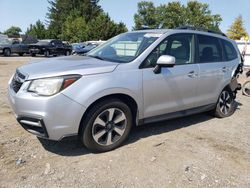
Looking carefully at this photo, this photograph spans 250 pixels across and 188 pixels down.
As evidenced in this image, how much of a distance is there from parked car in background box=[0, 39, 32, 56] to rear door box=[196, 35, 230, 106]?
21.9 metres

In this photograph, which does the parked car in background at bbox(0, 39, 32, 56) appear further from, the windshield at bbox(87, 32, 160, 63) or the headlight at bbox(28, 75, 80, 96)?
the headlight at bbox(28, 75, 80, 96)

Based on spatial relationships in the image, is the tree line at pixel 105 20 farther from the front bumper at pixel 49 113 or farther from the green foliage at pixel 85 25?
the front bumper at pixel 49 113

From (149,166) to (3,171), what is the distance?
1803 mm

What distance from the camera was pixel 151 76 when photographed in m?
4.13

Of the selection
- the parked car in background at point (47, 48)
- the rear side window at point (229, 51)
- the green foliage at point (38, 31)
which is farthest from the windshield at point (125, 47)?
the green foliage at point (38, 31)

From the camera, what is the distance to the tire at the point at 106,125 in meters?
3.68

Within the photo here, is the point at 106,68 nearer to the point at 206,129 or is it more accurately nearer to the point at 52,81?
the point at 52,81

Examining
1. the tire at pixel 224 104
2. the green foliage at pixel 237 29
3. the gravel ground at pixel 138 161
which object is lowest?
the gravel ground at pixel 138 161

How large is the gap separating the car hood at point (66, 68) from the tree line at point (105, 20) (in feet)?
145

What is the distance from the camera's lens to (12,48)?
79.6ft

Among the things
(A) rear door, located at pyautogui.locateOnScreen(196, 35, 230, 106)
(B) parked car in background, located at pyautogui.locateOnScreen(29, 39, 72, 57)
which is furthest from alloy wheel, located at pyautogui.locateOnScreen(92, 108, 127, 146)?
(B) parked car in background, located at pyautogui.locateOnScreen(29, 39, 72, 57)

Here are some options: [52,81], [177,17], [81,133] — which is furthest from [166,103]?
[177,17]

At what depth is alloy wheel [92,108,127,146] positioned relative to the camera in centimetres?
379

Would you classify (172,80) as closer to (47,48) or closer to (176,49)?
(176,49)
